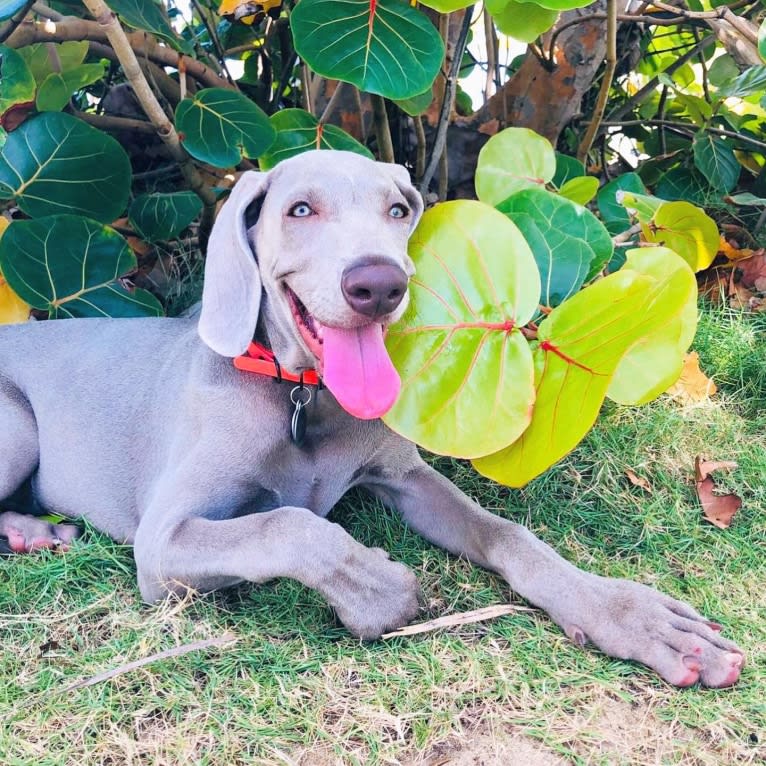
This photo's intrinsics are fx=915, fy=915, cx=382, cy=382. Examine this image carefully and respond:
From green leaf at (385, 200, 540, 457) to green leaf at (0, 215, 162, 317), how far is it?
1.34 meters

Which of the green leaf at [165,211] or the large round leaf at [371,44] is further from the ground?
the large round leaf at [371,44]

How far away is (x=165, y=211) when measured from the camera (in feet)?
11.9

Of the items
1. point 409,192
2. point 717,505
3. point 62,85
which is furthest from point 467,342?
point 62,85

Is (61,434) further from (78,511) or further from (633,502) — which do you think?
(633,502)

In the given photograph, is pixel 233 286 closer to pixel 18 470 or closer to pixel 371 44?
pixel 371 44

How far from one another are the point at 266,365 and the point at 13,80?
58.7 inches

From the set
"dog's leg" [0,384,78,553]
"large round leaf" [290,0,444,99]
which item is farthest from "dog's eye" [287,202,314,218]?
"dog's leg" [0,384,78,553]

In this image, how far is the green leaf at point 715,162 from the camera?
3871mm

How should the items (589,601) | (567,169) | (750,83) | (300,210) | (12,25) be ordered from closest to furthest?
(589,601), (300,210), (12,25), (750,83), (567,169)

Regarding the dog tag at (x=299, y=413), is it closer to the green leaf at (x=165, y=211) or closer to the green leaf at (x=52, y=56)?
the green leaf at (x=165, y=211)

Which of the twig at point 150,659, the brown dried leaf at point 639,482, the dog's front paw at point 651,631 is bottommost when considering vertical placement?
the brown dried leaf at point 639,482

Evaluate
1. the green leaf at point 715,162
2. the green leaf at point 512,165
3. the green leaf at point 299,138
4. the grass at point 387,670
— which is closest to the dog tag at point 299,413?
the grass at point 387,670

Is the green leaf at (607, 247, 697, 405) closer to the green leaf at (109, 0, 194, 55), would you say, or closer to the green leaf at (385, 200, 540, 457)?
the green leaf at (385, 200, 540, 457)

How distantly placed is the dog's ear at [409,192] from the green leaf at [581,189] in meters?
0.87
